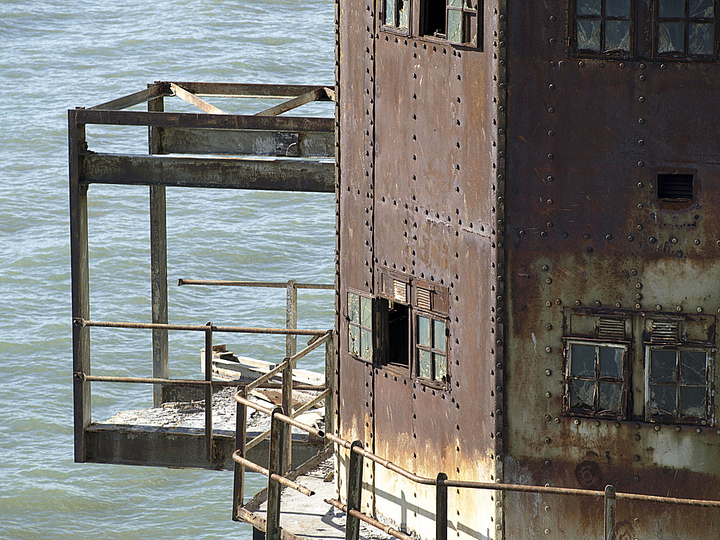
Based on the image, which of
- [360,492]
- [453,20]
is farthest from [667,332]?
[453,20]

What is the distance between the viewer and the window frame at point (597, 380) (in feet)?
34.1

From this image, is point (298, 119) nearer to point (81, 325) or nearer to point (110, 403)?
point (81, 325)

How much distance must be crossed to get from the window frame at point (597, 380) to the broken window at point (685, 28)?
8.48ft

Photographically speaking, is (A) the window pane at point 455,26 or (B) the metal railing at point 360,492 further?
(A) the window pane at point 455,26

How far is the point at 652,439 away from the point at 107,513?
20.7m

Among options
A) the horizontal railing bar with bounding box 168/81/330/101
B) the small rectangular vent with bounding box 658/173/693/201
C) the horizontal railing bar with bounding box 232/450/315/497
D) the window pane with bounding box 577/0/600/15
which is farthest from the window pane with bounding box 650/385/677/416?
the horizontal railing bar with bounding box 168/81/330/101

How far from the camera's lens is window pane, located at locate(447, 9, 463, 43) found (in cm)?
1052

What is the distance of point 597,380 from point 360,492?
2.36 m

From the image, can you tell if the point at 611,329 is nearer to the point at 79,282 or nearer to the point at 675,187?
the point at 675,187

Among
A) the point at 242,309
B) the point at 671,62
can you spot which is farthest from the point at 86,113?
the point at 242,309

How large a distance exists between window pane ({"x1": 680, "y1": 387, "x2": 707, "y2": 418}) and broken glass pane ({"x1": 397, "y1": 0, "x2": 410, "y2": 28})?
167 inches

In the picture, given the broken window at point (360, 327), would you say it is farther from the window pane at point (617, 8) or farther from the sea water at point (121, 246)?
the sea water at point (121, 246)

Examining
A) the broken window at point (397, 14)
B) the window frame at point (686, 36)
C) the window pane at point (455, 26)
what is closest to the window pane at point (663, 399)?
the window frame at point (686, 36)

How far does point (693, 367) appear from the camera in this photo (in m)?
10.3
